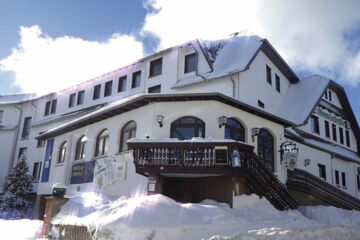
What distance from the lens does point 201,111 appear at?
48.6 ft

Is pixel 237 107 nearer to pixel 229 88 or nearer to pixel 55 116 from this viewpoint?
pixel 229 88

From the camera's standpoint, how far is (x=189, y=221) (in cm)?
1018

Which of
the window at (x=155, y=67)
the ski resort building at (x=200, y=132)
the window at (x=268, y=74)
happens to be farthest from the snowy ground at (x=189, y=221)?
the window at (x=155, y=67)

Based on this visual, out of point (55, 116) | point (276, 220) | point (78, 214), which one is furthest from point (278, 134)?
point (55, 116)

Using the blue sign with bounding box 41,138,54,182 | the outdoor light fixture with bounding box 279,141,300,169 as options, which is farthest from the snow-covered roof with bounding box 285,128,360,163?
the blue sign with bounding box 41,138,54,182

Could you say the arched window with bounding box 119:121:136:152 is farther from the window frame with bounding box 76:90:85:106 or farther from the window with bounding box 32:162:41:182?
the window with bounding box 32:162:41:182

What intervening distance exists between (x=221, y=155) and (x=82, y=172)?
8839 mm

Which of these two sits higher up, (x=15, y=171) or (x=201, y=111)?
(x=201, y=111)

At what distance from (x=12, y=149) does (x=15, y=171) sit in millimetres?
5230

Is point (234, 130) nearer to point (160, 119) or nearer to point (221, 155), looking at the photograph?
point (221, 155)

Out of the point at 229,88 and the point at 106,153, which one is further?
the point at 229,88

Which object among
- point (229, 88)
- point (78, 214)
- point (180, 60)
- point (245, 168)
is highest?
point (180, 60)

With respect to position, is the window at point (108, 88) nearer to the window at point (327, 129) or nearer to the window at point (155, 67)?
the window at point (155, 67)

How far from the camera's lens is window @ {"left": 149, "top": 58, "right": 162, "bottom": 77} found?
76.9 ft
